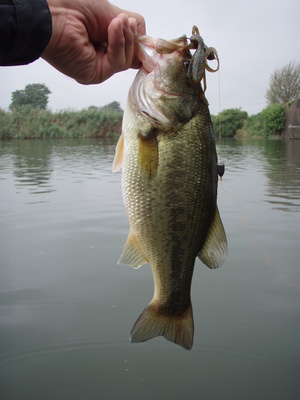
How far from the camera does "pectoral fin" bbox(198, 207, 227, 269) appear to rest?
212 cm

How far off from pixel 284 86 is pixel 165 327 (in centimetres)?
5570

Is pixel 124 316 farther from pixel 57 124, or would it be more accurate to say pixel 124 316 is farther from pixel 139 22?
pixel 57 124

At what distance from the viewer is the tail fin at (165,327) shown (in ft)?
6.83

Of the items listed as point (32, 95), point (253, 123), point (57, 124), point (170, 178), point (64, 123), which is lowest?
point (170, 178)

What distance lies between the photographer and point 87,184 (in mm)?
11484

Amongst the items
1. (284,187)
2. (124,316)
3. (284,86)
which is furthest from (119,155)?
(284,86)

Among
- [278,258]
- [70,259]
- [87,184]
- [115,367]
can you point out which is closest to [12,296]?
[70,259]

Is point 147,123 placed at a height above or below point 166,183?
above

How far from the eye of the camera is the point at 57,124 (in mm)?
38562

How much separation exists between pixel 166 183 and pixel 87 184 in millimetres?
9690

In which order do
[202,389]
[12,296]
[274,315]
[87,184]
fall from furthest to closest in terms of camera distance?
[87,184] → [12,296] → [274,315] → [202,389]

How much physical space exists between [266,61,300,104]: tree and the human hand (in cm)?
5345

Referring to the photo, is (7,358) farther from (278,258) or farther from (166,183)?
(278,258)

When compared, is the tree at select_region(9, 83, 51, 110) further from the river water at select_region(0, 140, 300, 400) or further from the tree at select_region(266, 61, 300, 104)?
the river water at select_region(0, 140, 300, 400)
